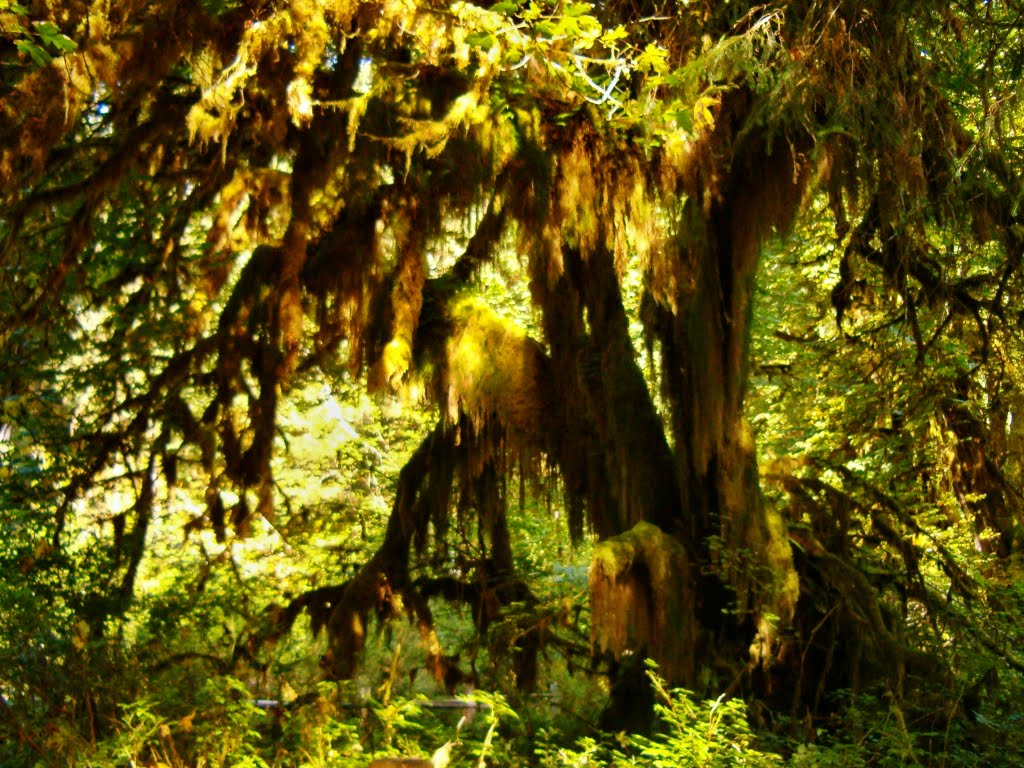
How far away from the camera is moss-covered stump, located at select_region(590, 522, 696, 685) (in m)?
6.39

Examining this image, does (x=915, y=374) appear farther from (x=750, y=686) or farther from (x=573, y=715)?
(x=573, y=715)

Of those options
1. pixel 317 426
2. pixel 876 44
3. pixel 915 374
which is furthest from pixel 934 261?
pixel 317 426

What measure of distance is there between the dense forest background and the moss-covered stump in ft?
0.08

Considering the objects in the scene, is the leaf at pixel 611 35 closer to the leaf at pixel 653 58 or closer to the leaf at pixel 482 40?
the leaf at pixel 653 58

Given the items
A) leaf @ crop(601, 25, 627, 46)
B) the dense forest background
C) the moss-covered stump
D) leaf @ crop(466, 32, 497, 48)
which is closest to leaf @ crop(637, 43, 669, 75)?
the dense forest background

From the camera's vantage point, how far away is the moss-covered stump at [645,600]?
21.0 ft

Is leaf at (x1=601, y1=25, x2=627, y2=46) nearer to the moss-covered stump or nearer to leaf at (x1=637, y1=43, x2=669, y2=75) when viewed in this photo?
leaf at (x1=637, y1=43, x2=669, y2=75)

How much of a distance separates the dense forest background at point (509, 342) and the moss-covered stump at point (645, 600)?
24 millimetres

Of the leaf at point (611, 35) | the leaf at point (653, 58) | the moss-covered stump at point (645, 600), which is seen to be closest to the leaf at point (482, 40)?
the leaf at point (611, 35)

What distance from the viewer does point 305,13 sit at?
555 cm

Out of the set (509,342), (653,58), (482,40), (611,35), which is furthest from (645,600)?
(482,40)

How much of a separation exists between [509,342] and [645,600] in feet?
6.17

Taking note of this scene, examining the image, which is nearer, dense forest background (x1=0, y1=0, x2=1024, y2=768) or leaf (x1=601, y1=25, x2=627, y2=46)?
leaf (x1=601, y1=25, x2=627, y2=46)

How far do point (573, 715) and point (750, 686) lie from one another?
1.53 meters
